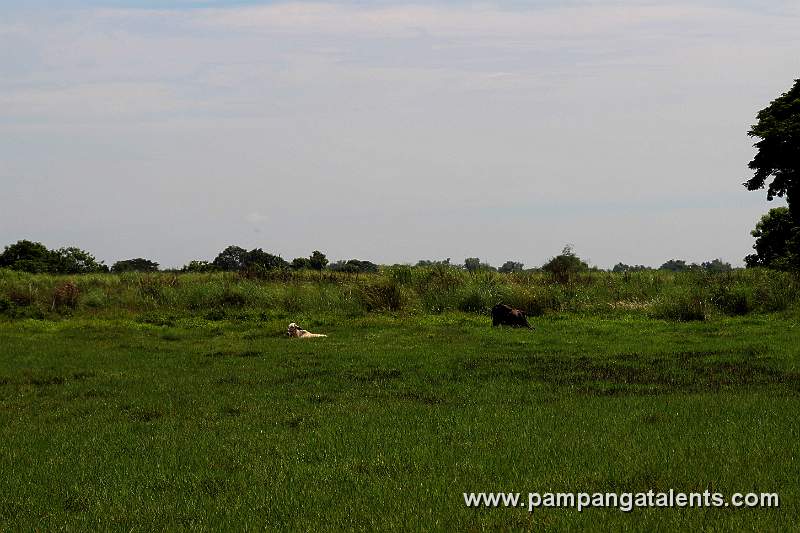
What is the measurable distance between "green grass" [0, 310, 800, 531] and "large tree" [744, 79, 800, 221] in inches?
744

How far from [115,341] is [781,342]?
18.7 metres

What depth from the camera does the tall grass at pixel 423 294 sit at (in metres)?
31.2

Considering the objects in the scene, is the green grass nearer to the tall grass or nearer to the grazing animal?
the grazing animal

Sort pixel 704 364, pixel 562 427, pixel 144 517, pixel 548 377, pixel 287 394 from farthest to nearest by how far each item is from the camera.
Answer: pixel 704 364, pixel 548 377, pixel 287 394, pixel 562 427, pixel 144 517

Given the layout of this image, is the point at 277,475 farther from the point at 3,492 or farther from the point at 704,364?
the point at 704,364

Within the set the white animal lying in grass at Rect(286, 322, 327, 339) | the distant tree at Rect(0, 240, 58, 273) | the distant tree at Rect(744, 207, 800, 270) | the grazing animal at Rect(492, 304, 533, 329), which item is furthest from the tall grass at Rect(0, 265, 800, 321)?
the distant tree at Rect(0, 240, 58, 273)

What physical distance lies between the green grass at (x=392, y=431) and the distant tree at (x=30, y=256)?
50251mm

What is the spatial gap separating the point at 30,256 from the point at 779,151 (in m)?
A: 58.6

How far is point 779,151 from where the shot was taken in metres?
40.1

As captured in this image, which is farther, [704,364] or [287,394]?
[704,364]

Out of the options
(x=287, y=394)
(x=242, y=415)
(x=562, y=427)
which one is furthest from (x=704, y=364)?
(x=242, y=415)

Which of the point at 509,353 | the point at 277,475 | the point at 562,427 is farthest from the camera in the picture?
the point at 509,353

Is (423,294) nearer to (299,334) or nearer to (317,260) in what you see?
(299,334)

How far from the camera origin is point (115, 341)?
83.9 feet
